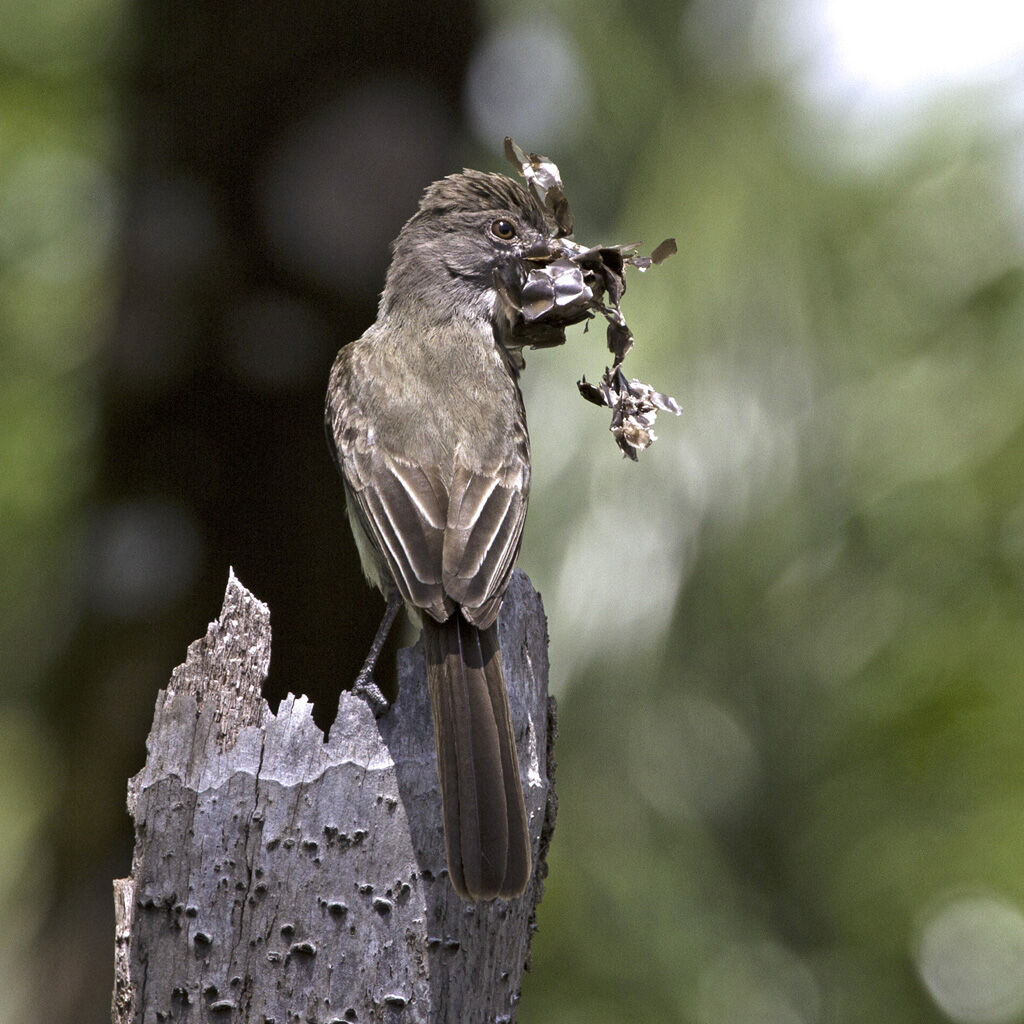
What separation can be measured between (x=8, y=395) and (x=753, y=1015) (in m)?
7.31

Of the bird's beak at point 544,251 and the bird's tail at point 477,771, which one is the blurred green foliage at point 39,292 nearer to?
the bird's beak at point 544,251

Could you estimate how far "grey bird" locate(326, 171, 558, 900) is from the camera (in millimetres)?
2742

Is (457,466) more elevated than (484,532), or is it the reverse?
(457,466)

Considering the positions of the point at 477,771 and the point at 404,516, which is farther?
the point at 404,516

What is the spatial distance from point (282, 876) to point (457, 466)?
4.78ft

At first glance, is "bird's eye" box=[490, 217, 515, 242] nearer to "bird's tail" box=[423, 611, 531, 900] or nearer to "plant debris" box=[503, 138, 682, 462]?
"plant debris" box=[503, 138, 682, 462]

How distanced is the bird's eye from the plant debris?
233mm

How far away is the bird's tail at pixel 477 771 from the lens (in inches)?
104

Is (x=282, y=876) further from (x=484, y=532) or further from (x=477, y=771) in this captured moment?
(x=484, y=532)

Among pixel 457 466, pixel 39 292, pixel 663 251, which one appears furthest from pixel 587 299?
pixel 39 292

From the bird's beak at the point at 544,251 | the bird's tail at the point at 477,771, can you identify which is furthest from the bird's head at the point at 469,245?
the bird's tail at the point at 477,771

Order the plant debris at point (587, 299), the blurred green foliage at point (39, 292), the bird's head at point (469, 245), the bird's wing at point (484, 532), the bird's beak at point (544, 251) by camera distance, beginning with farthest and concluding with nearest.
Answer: the blurred green foliage at point (39, 292)
the bird's head at point (469, 245)
the bird's beak at point (544, 251)
the plant debris at point (587, 299)
the bird's wing at point (484, 532)

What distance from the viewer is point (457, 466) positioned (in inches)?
146

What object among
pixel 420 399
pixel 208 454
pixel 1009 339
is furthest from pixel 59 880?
pixel 1009 339
